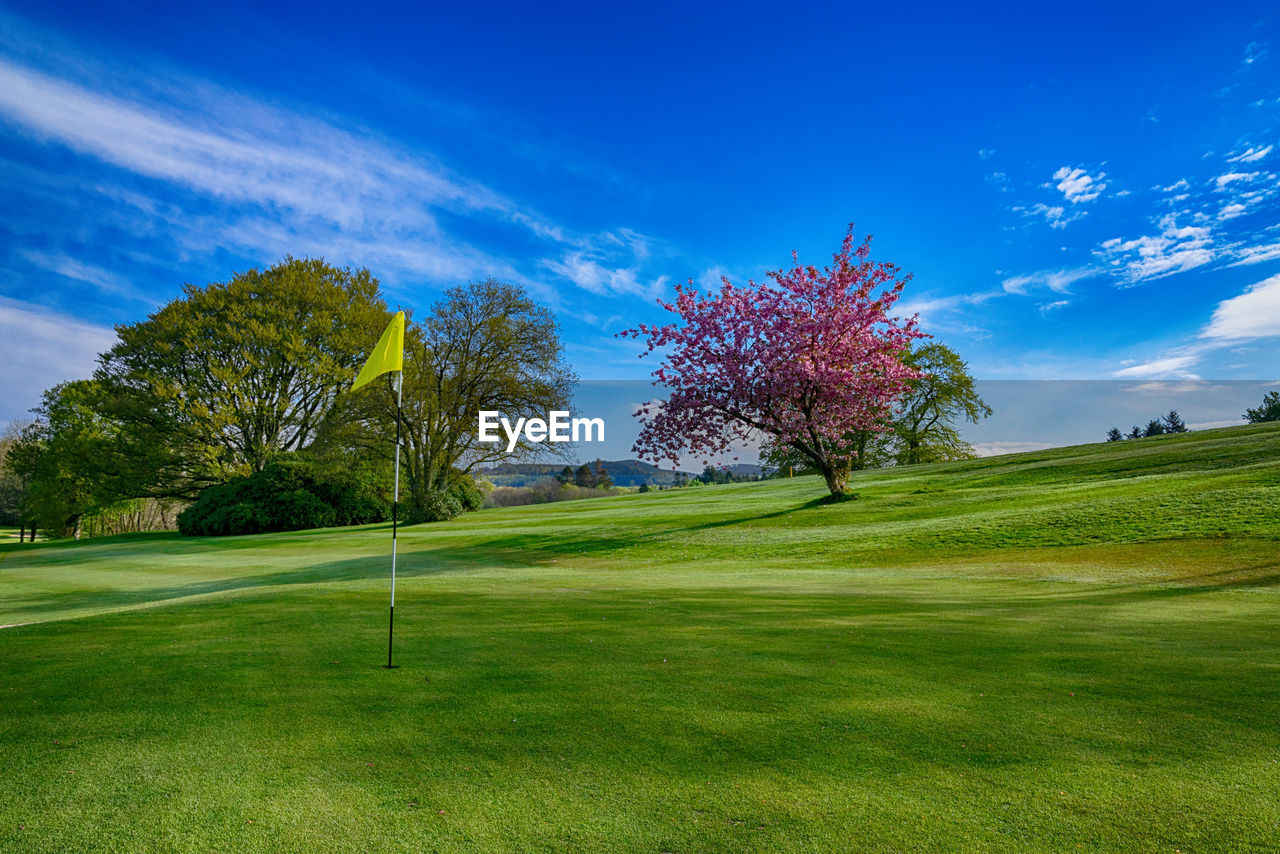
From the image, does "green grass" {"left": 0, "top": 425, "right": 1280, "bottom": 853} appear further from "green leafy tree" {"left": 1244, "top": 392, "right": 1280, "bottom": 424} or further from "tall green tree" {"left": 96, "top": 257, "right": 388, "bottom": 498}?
"green leafy tree" {"left": 1244, "top": 392, "right": 1280, "bottom": 424}

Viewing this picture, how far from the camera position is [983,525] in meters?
20.9

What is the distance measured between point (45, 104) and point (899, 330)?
30.9 m

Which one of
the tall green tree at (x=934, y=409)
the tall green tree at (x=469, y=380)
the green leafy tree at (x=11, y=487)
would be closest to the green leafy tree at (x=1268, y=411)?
the tall green tree at (x=934, y=409)

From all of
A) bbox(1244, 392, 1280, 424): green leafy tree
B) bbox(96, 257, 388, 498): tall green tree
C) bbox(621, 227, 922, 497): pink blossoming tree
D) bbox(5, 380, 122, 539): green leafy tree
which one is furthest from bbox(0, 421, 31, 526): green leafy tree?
bbox(1244, 392, 1280, 424): green leafy tree

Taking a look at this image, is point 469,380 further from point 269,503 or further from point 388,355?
point 388,355

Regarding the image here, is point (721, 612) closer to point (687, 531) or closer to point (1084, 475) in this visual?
point (687, 531)

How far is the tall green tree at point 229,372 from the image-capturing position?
41.5 m

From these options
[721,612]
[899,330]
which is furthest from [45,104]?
[899,330]

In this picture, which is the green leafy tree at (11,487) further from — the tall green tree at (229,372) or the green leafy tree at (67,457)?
the tall green tree at (229,372)

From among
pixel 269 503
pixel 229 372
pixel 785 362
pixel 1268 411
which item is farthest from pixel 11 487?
pixel 1268 411

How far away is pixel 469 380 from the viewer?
41812 mm

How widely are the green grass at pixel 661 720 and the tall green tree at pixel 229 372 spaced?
31806 mm

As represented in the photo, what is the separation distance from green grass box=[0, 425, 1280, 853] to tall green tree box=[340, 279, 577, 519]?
1105 inches

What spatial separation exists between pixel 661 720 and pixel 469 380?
38.4 metres
